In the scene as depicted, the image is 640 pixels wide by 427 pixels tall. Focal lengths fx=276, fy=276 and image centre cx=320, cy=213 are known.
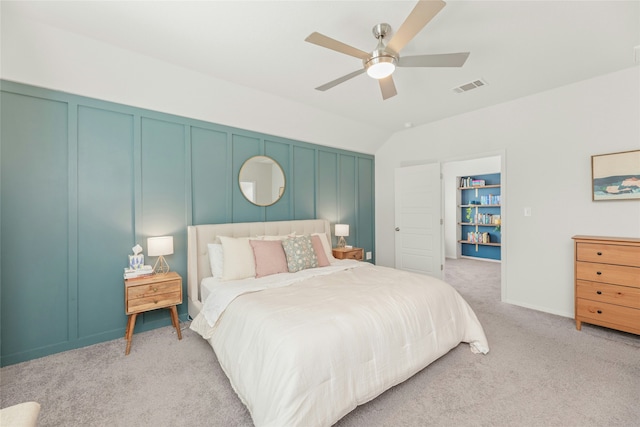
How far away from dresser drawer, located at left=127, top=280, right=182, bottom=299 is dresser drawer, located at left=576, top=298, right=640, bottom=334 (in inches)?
168

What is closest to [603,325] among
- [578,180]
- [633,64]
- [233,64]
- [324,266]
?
[578,180]

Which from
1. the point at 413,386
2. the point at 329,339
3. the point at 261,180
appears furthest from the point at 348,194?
the point at 329,339

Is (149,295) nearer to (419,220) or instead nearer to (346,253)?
(346,253)

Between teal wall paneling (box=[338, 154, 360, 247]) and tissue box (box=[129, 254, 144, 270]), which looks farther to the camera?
teal wall paneling (box=[338, 154, 360, 247])

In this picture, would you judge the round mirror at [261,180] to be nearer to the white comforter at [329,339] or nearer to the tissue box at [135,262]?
the tissue box at [135,262]

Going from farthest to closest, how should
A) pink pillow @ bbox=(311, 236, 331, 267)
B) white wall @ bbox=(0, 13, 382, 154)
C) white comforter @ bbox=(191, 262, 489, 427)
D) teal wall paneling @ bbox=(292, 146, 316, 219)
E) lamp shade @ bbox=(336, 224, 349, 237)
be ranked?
lamp shade @ bbox=(336, 224, 349, 237), teal wall paneling @ bbox=(292, 146, 316, 219), pink pillow @ bbox=(311, 236, 331, 267), white wall @ bbox=(0, 13, 382, 154), white comforter @ bbox=(191, 262, 489, 427)

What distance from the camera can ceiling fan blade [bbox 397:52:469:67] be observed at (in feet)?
6.54

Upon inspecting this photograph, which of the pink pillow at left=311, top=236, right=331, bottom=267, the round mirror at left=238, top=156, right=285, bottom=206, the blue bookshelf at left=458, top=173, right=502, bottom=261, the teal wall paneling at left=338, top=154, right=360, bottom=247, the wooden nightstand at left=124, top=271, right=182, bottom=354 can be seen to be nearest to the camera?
the wooden nightstand at left=124, top=271, right=182, bottom=354

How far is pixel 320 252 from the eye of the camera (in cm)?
343

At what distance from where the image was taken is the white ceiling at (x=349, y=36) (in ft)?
6.66

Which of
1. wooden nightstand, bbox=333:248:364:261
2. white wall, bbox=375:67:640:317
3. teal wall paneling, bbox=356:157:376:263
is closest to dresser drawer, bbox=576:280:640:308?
white wall, bbox=375:67:640:317

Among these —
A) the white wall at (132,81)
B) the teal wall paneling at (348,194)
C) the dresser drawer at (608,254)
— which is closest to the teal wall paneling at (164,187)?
the white wall at (132,81)

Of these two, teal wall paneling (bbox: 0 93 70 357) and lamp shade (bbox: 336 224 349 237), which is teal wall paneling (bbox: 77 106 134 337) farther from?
lamp shade (bbox: 336 224 349 237)

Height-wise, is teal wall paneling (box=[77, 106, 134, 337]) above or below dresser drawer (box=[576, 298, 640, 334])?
above
